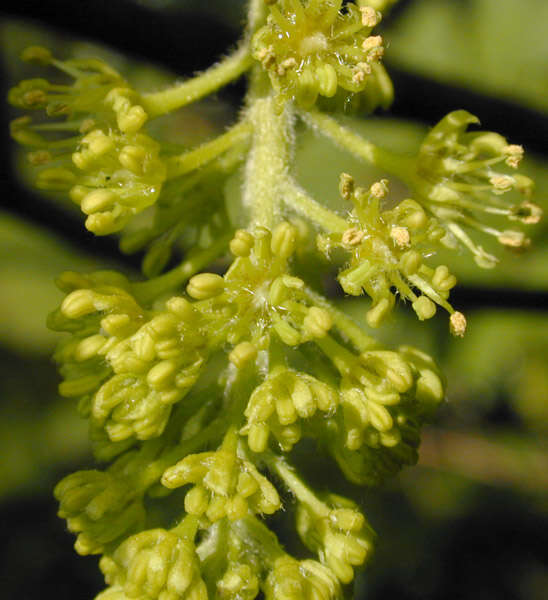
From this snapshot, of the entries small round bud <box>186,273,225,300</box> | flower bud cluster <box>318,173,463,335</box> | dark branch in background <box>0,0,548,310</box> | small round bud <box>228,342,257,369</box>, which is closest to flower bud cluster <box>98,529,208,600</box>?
small round bud <box>228,342,257,369</box>

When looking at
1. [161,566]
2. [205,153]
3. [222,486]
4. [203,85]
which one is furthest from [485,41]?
[161,566]

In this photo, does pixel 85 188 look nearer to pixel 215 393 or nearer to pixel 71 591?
pixel 215 393

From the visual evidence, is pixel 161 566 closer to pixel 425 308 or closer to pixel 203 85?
pixel 425 308

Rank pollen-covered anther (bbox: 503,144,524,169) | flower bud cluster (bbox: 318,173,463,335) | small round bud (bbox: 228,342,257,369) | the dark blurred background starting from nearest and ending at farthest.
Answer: small round bud (bbox: 228,342,257,369), flower bud cluster (bbox: 318,173,463,335), pollen-covered anther (bbox: 503,144,524,169), the dark blurred background

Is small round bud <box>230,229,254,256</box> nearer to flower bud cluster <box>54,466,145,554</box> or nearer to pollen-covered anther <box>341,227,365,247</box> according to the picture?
pollen-covered anther <box>341,227,365,247</box>

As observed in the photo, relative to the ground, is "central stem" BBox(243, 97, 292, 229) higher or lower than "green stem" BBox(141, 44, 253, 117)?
lower
